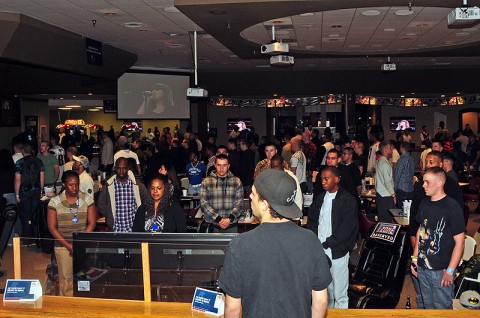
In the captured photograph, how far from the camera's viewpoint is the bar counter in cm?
371

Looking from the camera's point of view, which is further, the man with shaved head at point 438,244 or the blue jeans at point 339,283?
the blue jeans at point 339,283

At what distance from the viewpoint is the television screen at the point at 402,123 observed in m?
25.8

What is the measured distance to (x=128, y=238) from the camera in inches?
164

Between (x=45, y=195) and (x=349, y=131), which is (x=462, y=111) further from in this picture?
(x=45, y=195)

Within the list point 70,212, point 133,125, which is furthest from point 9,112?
point 70,212

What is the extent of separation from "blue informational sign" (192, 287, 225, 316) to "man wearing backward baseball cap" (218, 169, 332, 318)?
28.4 inches

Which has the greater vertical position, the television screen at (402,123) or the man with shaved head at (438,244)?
the television screen at (402,123)

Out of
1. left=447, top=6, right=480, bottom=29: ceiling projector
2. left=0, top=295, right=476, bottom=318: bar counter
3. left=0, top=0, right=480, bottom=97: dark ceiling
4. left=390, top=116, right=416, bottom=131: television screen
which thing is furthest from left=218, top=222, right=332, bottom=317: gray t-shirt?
left=390, top=116, right=416, bottom=131: television screen

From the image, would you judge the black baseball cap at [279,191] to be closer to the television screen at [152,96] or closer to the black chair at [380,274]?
the black chair at [380,274]

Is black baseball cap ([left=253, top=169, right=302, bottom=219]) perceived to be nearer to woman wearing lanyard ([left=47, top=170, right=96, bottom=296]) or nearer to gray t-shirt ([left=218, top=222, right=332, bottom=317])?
gray t-shirt ([left=218, top=222, right=332, bottom=317])

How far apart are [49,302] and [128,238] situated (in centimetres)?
60

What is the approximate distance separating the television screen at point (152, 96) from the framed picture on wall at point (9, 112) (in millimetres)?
4961

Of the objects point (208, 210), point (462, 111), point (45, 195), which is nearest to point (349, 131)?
point (462, 111)

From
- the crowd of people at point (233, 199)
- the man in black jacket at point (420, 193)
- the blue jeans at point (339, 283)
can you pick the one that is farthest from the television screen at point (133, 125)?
the blue jeans at point (339, 283)
